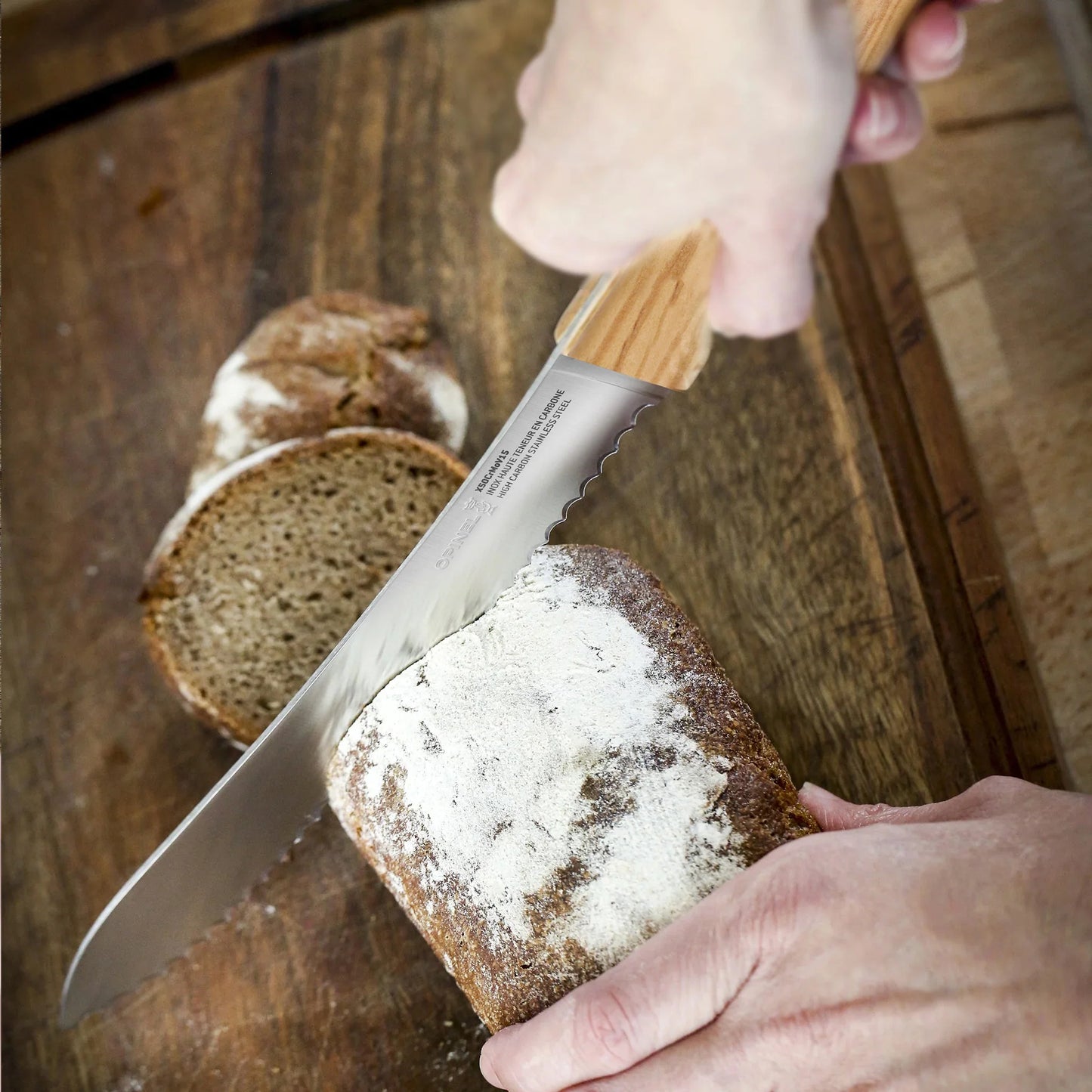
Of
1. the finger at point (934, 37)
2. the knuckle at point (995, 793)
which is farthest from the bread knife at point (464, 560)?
the knuckle at point (995, 793)

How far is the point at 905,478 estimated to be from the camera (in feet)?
5.54

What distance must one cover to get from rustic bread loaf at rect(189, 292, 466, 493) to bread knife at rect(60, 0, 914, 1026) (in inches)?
16.7

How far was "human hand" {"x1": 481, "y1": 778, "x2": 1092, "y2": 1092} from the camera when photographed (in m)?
1.01

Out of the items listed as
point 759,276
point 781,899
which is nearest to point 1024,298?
point 759,276

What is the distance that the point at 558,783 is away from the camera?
128 centimetres

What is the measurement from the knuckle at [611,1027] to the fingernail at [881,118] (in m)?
1.09

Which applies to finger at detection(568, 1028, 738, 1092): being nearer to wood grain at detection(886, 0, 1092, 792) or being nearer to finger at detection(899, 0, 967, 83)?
wood grain at detection(886, 0, 1092, 792)

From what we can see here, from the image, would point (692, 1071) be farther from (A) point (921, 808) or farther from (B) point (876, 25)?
(B) point (876, 25)

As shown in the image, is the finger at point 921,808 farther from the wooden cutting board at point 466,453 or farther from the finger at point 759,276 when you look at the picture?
the finger at point 759,276

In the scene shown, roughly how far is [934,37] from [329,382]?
1.03 m

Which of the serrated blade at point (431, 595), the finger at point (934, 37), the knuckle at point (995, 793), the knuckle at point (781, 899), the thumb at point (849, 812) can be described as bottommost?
the thumb at point (849, 812)

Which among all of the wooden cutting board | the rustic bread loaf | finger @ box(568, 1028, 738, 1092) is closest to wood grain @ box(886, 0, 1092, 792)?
the wooden cutting board

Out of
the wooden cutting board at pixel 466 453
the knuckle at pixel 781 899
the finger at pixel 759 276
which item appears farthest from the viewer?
the wooden cutting board at pixel 466 453

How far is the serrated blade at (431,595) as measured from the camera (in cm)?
135
